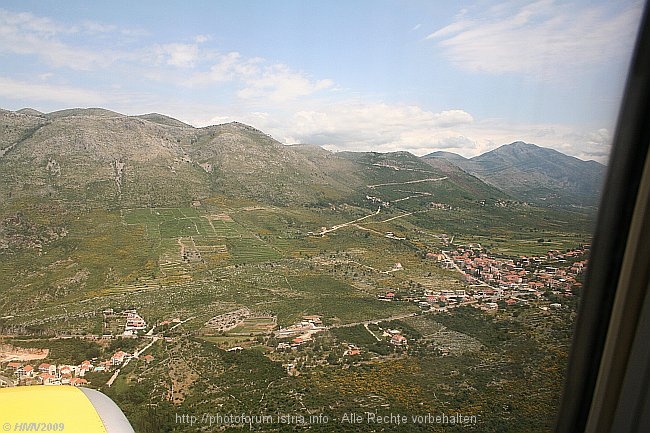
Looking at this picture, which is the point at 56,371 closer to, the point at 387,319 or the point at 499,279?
the point at 387,319

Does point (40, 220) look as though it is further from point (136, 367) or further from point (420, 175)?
point (420, 175)

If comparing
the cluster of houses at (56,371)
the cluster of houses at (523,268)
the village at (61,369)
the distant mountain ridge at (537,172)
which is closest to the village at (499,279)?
the cluster of houses at (523,268)

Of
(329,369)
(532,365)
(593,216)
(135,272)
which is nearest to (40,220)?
(135,272)

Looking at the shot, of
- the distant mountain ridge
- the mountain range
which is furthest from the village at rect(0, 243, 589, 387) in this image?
the mountain range

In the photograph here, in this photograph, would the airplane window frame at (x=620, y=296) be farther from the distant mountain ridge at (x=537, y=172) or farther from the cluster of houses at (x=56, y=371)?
the cluster of houses at (x=56, y=371)

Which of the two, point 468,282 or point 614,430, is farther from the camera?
point 468,282

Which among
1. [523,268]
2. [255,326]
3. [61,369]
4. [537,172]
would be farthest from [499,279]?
[61,369]

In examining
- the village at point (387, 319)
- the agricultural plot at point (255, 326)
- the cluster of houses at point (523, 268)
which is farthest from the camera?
the agricultural plot at point (255, 326)
